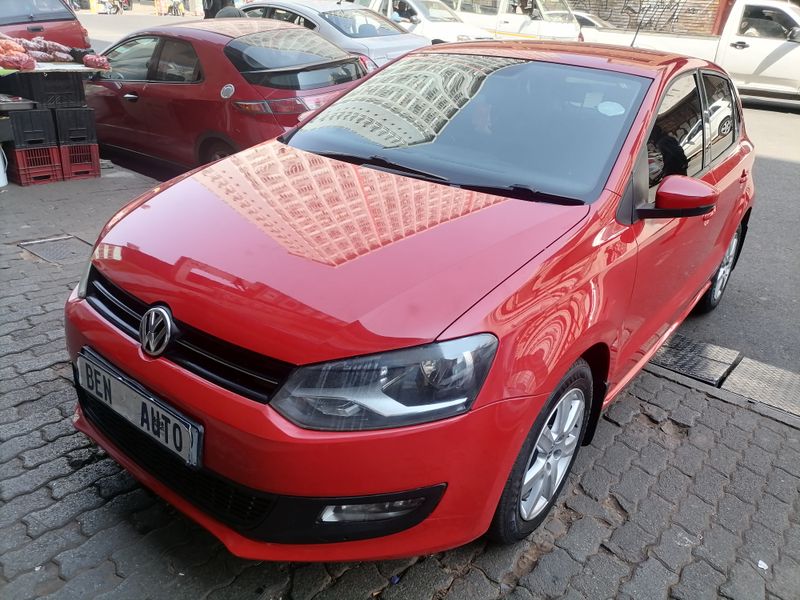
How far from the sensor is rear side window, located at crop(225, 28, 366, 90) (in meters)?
6.02

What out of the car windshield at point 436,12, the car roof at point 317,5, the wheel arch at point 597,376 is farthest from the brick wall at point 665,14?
the wheel arch at point 597,376

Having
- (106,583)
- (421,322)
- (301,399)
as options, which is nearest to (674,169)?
(421,322)

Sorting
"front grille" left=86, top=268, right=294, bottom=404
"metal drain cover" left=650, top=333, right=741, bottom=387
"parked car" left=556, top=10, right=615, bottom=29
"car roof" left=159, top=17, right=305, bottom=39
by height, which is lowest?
"metal drain cover" left=650, top=333, right=741, bottom=387

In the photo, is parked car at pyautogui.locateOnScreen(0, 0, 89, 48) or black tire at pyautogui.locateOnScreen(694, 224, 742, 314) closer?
black tire at pyautogui.locateOnScreen(694, 224, 742, 314)

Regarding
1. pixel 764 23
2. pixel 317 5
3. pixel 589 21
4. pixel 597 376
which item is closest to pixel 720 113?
pixel 597 376

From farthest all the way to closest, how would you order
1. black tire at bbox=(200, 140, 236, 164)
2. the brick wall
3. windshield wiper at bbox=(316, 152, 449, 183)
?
the brick wall → black tire at bbox=(200, 140, 236, 164) → windshield wiper at bbox=(316, 152, 449, 183)

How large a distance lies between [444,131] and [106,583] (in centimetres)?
219

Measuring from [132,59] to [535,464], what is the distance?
6.23 meters

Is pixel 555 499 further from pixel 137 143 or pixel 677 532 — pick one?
pixel 137 143

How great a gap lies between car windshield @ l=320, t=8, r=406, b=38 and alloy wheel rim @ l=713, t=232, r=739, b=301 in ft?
21.1

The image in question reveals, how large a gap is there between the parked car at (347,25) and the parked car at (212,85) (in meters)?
2.57

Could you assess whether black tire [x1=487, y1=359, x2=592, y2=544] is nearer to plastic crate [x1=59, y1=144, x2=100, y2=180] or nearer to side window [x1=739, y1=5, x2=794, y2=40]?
plastic crate [x1=59, y1=144, x2=100, y2=180]

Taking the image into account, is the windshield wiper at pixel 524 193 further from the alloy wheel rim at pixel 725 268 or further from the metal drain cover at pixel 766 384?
the alloy wheel rim at pixel 725 268

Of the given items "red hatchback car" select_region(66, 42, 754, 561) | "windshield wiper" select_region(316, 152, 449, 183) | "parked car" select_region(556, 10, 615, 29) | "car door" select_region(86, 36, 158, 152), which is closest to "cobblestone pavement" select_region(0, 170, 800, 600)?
"red hatchback car" select_region(66, 42, 754, 561)
